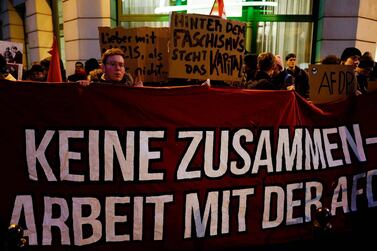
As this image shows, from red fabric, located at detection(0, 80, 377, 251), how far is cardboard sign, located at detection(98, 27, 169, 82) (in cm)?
101

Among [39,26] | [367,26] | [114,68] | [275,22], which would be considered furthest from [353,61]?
[39,26]

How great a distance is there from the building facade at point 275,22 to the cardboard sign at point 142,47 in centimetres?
453

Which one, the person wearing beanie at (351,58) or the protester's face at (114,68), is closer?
the protester's face at (114,68)

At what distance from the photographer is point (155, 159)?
2.96 meters

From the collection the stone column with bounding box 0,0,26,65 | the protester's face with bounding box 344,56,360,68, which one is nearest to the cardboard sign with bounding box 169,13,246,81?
the protester's face with bounding box 344,56,360,68

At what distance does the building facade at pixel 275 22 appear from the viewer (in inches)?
306

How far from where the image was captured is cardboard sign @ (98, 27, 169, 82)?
12.5ft

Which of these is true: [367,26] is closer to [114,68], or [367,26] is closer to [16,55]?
[114,68]

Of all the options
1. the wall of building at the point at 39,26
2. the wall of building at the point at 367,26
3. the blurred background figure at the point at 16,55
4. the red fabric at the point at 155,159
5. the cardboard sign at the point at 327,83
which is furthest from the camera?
the wall of building at the point at 39,26

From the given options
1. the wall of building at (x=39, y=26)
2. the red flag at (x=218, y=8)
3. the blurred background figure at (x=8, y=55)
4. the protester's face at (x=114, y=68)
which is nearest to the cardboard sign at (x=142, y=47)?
the protester's face at (x=114, y=68)

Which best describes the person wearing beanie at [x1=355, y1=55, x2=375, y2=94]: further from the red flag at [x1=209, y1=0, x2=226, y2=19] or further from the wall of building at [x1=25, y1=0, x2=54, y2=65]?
the wall of building at [x1=25, y1=0, x2=54, y2=65]

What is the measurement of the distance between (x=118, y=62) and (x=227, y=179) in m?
1.61

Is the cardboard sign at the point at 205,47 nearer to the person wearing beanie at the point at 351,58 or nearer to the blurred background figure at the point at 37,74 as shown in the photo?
the person wearing beanie at the point at 351,58

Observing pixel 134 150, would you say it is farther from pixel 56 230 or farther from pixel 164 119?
pixel 56 230
